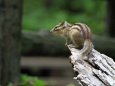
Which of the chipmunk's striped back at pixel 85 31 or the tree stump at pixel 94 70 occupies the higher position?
the chipmunk's striped back at pixel 85 31

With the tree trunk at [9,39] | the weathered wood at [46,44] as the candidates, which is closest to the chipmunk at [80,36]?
the tree trunk at [9,39]

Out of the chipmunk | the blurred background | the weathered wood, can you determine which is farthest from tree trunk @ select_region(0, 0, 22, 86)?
the weathered wood

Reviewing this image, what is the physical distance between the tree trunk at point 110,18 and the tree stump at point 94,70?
139 inches

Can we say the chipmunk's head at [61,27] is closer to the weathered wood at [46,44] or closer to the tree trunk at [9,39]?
the tree trunk at [9,39]

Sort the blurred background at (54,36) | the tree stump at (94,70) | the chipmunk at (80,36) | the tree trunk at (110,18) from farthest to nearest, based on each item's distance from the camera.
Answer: the tree trunk at (110,18) → the blurred background at (54,36) → the chipmunk at (80,36) → the tree stump at (94,70)

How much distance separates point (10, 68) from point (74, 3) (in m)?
8.60

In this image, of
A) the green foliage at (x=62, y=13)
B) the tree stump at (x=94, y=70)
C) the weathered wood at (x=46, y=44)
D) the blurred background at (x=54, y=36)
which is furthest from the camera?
the green foliage at (x=62, y=13)

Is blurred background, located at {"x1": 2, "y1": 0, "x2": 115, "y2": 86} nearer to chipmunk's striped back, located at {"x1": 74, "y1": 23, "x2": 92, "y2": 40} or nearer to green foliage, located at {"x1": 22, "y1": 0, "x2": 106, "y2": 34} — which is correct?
green foliage, located at {"x1": 22, "y1": 0, "x2": 106, "y2": 34}

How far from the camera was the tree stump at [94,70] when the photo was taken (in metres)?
3.85

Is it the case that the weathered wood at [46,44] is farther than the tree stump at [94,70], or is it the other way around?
the weathered wood at [46,44]

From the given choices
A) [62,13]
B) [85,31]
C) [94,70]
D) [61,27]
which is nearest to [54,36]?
[61,27]

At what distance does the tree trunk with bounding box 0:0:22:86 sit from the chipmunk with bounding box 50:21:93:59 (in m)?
0.62

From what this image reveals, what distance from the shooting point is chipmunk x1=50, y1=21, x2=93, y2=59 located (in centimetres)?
434

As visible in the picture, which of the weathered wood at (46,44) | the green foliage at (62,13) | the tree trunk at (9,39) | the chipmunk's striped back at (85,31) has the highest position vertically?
the chipmunk's striped back at (85,31)
